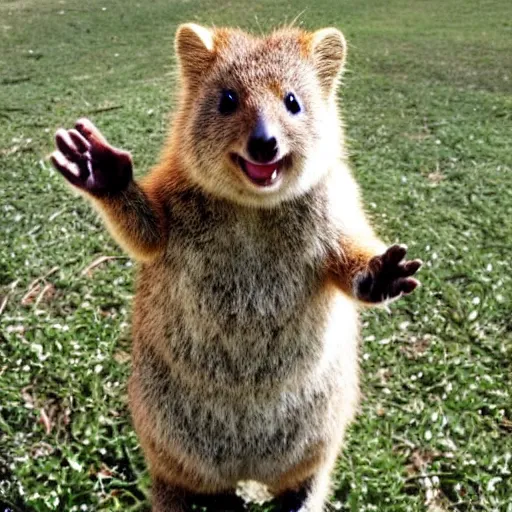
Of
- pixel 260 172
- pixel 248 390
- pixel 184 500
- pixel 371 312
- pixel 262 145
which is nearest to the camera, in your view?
A: pixel 262 145

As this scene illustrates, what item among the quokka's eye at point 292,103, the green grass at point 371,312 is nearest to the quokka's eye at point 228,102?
the quokka's eye at point 292,103

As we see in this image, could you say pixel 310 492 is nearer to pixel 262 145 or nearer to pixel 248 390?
pixel 248 390

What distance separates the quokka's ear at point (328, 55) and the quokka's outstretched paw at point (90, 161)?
1.04 m

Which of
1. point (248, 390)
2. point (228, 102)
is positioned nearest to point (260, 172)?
point (228, 102)

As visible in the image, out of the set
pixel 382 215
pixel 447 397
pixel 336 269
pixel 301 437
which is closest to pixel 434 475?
pixel 447 397

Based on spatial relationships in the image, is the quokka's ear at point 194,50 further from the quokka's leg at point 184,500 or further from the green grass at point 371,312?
the quokka's leg at point 184,500

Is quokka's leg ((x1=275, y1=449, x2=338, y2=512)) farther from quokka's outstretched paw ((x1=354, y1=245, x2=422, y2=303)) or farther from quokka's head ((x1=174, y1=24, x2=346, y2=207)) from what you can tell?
quokka's head ((x1=174, y1=24, x2=346, y2=207))

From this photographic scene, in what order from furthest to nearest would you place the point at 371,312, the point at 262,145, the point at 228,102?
the point at 371,312, the point at 228,102, the point at 262,145

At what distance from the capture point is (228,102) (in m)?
3.10

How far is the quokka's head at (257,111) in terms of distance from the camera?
9.66 ft

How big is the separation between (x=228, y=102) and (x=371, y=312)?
2.45 meters

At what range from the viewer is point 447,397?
4.38m

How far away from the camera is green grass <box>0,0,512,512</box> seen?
388 cm

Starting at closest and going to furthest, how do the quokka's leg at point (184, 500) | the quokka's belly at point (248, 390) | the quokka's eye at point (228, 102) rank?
the quokka's eye at point (228, 102), the quokka's belly at point (248, 390), the quokka's leg at point (184, 500)
